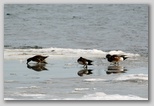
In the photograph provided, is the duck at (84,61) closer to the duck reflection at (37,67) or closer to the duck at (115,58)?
the duck at (115,58)

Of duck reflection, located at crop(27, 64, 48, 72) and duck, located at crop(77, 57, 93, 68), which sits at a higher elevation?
duck, located at crop(77, 57, 93, 68)

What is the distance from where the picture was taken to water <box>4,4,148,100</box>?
3887 millimetres

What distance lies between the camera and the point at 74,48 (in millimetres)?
3938

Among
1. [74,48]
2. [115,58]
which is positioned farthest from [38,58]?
[115,58]

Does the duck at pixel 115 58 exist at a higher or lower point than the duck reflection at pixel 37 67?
higher

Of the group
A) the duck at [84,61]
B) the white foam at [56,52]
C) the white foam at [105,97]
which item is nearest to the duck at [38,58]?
the white foam at [56,52]

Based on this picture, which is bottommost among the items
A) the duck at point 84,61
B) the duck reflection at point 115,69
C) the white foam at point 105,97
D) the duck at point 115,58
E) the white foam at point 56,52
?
the white foam at point 105,97

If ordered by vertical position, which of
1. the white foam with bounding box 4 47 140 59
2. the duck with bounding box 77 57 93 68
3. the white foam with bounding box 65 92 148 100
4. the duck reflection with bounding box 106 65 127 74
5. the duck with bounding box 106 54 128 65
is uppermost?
the white foam with bounding box 4 47 140 59

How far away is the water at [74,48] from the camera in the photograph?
12.8 feet

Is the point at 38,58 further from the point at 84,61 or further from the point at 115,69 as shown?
the point at 115,69

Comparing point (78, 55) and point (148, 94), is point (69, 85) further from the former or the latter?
point (148, 94)

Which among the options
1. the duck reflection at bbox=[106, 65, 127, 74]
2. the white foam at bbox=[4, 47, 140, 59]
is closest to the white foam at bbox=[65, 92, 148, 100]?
the duck reflection at bbox=[106, 65, 127, 74]

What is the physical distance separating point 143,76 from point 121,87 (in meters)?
0.17

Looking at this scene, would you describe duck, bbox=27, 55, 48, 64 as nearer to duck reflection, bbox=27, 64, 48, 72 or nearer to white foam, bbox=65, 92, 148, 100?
duck reflection, bbox=27, 64, 48, 72
